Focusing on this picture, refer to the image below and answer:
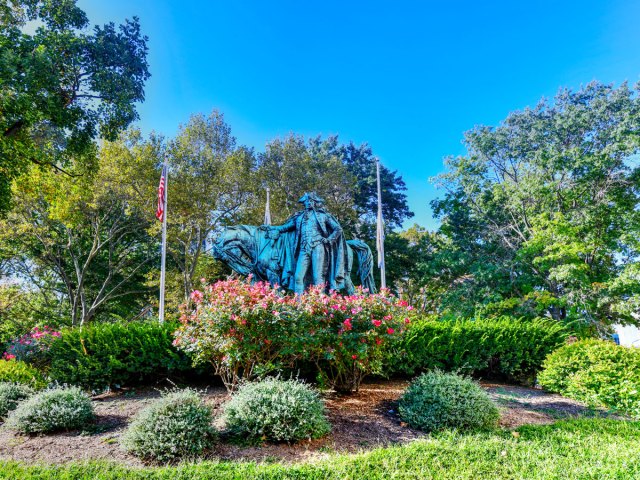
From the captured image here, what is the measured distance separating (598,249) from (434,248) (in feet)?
34.7

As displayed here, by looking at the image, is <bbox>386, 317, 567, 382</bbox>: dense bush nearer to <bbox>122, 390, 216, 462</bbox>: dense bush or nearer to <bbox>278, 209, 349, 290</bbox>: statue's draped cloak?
<bbox>278, 209, 349, 290</bbox>: statue's draped cloak

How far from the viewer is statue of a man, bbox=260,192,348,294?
8.05 metres

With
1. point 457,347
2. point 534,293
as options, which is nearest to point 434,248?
point 534,293

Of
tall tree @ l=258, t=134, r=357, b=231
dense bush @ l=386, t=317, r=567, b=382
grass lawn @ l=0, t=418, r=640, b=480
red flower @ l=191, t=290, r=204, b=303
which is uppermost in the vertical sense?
tall tree @ l=258, t=134, r=357, b=231

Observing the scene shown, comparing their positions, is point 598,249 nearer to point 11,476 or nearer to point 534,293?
point 534,293

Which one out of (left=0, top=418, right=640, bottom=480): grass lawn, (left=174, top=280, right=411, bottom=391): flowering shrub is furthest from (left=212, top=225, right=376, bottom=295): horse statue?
(left=0, top=418, right=640, bottom=480): grass lawn

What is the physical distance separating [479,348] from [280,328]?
5.07 meters

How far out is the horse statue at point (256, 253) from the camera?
813cm

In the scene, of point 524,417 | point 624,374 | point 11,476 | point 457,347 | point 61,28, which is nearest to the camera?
point 11,476

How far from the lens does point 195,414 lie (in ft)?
14.4

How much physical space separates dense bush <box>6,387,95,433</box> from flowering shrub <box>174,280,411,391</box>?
4.94ft

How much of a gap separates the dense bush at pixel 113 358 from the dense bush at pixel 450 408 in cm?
419

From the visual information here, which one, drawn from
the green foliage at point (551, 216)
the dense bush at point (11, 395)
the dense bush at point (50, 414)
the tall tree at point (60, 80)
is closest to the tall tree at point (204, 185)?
the tall tree at point (60, 80)

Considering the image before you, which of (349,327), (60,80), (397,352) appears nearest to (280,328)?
(349,327)
